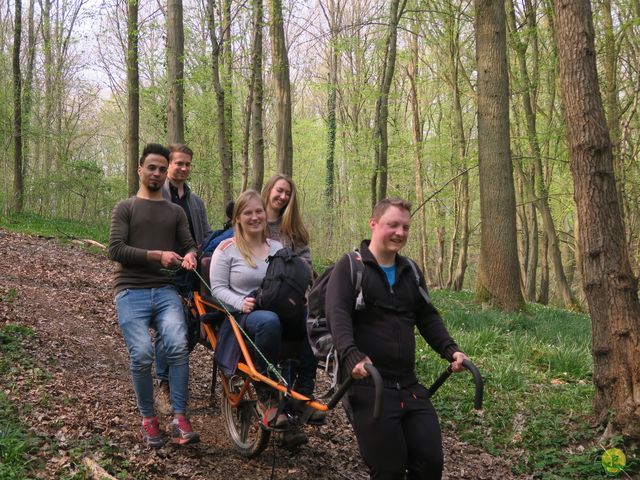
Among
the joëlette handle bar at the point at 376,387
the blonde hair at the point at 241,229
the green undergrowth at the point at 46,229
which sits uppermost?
the green undergrowth at the point at 46,229

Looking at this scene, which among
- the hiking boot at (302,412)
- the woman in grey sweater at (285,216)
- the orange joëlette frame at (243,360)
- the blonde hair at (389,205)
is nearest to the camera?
the blonde hair at (389,205)

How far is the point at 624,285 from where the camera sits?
5.00 m

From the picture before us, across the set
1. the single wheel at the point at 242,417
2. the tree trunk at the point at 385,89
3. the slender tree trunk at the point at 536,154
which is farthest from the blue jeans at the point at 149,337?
the slender tree trunk at the point at 536,154

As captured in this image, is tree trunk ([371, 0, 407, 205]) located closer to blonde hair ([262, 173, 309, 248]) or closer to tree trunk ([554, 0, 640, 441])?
blonde hair ([262, 173, 309, 248])

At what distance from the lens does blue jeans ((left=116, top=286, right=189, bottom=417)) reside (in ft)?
14.6

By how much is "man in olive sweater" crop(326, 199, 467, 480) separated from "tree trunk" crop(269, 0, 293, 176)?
9671mm

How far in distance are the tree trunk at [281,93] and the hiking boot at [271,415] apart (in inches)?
359

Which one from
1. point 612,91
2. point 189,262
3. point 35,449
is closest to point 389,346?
point 189,262

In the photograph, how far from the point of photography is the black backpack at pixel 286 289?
4.27 m

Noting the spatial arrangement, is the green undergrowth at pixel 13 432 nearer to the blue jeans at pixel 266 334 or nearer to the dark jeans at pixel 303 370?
the blue jeans at pixel 266 334

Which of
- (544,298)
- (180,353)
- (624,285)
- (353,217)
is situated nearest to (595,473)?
(624,285)

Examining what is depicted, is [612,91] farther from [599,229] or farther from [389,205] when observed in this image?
[389,205]

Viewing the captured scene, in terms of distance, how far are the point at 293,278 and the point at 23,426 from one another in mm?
2233

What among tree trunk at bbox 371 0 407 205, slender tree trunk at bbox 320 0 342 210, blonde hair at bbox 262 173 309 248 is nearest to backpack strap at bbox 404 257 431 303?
blonde hair at bbox 262 173 309 248
